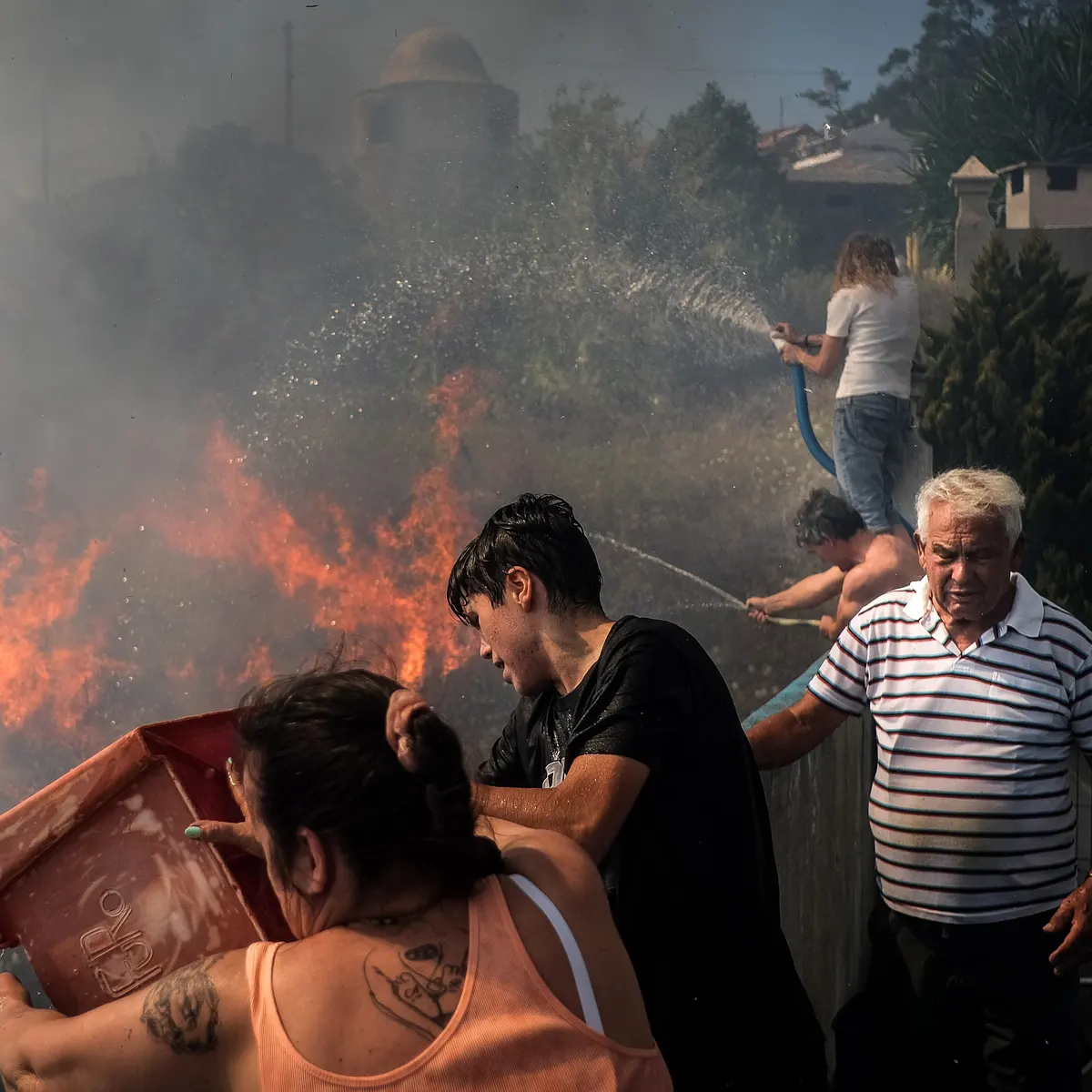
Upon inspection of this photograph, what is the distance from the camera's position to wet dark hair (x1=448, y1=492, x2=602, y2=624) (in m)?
1.75

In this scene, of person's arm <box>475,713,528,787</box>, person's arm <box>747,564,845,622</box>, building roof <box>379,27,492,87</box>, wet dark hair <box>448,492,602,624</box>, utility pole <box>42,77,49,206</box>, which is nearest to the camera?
wet dark hair <box>448,492,602,624</box>

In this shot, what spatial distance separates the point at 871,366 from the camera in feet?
26.6

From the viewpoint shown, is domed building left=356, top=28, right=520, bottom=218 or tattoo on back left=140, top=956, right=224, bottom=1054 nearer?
tattoo on back left=140, top=956, right=224, bottom=1054

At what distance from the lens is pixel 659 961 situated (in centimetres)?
155

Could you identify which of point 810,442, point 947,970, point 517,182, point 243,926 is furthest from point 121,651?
point 243,926

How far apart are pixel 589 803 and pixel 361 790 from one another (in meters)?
0.47

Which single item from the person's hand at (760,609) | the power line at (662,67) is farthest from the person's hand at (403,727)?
the power line at (662,67)

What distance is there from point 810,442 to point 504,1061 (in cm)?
776

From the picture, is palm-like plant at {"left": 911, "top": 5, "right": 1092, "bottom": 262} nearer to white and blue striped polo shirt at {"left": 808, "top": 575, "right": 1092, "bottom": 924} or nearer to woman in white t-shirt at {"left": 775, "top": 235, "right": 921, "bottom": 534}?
woman in white t-shirt at {"left": 775, "top": 235, "right": 921, "bottom": 534}

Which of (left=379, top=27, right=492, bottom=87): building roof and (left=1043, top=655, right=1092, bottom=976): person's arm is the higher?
(left=379, top=27, right=492, bottom=87): building roof

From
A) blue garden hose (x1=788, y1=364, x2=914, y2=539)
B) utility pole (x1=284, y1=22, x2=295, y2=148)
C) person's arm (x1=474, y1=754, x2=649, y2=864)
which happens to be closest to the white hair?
person's arm (x1=474, y1=754, x2=649, y2=864)

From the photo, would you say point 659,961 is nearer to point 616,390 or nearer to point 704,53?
point 616,390

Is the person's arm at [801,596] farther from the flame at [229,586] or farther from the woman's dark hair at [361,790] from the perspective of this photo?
the woman's dark hair at [361,790]

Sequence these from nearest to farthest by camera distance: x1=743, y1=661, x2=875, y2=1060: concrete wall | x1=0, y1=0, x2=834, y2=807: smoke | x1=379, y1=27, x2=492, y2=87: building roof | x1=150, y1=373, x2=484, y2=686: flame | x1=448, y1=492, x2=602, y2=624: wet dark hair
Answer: x1=448, y1=492, x2=602, y2=624: wet dark hair < x1=743, y1=661, x2=875, y2=1060: concrete wall < x1=379, y1=27, x2=492, y2=87: building roof < x1=150, y1=373, x2=484, y2=686: flame < x1=0, y1=0, x2=834, y2=807: smoke
